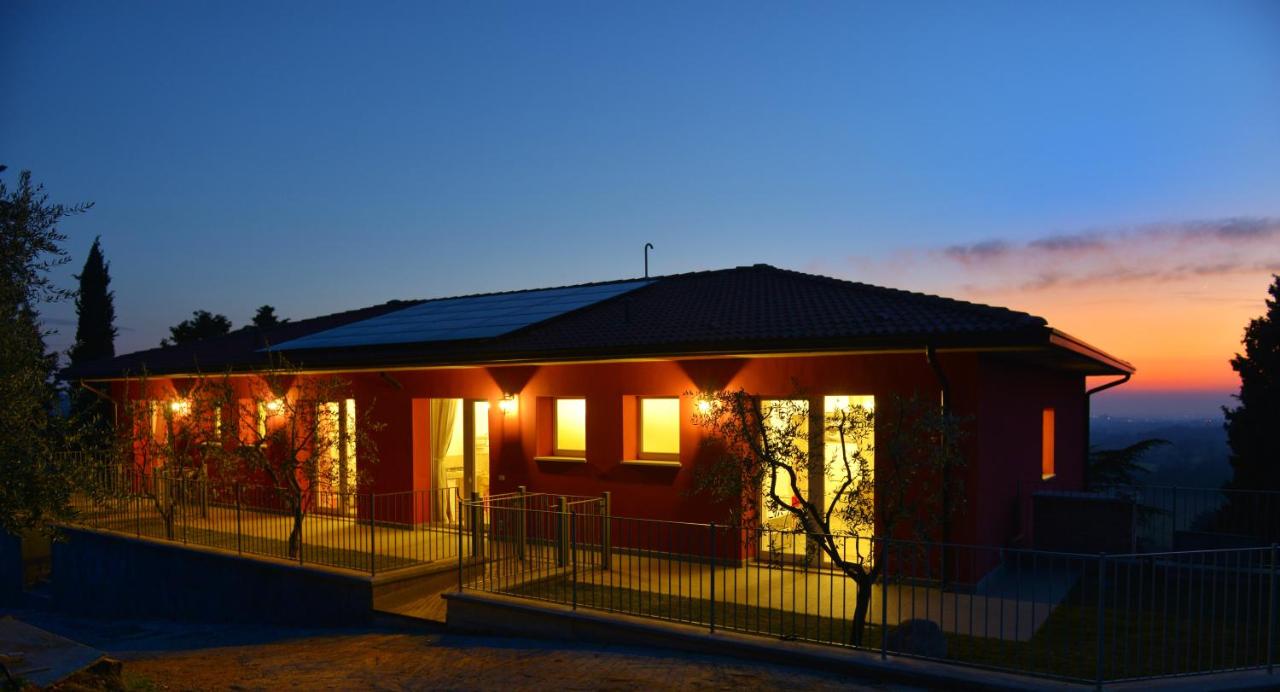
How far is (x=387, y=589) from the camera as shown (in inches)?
408


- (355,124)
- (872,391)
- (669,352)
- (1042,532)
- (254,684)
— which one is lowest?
(254,684)

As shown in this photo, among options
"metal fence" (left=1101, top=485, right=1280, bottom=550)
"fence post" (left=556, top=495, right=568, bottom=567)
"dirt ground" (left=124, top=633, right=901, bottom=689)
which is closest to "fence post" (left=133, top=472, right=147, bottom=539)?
"dirt ground" (left=124, top=633, right=901, bottom=689)

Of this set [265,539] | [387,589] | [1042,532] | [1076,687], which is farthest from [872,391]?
[265,539]

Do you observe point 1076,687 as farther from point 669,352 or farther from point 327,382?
point 327,382

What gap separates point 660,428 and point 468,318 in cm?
568

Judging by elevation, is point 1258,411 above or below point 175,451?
above

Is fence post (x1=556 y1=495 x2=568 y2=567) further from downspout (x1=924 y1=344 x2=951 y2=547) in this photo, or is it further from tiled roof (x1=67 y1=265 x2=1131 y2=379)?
downspout (x1=924 y1=344 x2=951 y2=547)

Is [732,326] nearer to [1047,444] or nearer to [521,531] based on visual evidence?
[521,531]

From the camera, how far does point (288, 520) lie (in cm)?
1381

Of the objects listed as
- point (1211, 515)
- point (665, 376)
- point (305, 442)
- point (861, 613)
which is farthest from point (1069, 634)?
point (1211, 515)

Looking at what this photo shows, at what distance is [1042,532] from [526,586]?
6928 millimetres

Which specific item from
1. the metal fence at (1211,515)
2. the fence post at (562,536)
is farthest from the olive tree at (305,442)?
the metal fence at (1211,515)

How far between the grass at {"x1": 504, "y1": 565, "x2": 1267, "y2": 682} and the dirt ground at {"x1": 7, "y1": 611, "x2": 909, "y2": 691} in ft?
2.16

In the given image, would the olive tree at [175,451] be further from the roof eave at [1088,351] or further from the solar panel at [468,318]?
the roof eave at [1088,351]
